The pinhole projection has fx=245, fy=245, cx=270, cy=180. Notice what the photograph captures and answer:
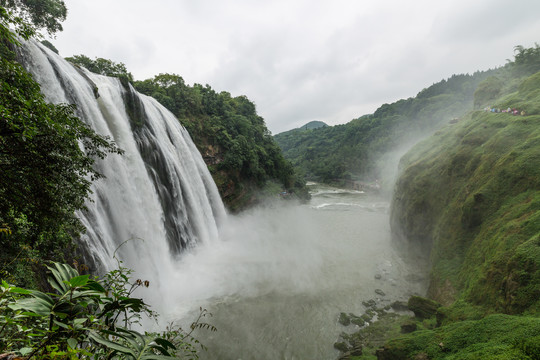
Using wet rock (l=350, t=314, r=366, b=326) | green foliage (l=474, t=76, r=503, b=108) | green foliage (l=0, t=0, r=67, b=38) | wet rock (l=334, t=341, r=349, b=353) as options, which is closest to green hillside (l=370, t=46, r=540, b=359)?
wet rock (l=334, t=341, r=349, b=353)

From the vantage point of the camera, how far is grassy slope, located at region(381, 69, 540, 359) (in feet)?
18.3

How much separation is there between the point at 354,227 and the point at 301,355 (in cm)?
1734

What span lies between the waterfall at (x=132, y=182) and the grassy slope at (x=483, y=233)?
30.8 feet

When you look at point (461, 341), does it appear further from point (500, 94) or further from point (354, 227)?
point (500, 94)

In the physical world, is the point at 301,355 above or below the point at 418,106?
below

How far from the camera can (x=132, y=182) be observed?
38.7ft

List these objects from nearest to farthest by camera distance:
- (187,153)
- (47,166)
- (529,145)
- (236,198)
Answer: (47,166) < (529,145) < (187,153) < (236,198)

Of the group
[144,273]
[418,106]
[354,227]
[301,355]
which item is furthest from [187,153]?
[418,106]

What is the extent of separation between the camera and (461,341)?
5.68 meters

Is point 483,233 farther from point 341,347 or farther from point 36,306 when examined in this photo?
point 36,306

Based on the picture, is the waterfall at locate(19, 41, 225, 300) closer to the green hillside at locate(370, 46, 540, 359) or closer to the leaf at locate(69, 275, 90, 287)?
the leaf at locate(69, 275, 90, 287)

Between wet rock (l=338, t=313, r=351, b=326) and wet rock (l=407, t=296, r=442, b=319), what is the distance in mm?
2509

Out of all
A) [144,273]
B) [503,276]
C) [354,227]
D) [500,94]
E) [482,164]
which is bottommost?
[354,227]

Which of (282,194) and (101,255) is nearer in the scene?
(101,255)
